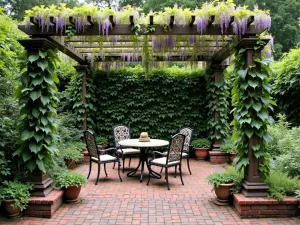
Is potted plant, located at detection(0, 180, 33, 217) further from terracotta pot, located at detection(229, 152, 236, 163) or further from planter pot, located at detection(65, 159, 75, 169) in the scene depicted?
terracotta pot, located at detection(229, 152, 236, 163)

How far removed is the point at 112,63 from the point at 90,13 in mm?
4060

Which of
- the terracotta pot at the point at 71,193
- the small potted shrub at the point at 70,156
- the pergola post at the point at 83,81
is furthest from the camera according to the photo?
the pergola post at the point at 83,81

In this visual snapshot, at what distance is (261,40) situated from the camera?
13.8 ft

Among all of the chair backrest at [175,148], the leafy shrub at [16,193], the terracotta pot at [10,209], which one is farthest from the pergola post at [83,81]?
the terracotta pot at [10,209]

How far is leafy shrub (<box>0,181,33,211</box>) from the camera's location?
3615 mm

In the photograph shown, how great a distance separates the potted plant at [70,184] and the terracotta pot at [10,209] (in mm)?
701

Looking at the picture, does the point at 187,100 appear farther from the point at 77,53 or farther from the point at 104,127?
the point at 77,53

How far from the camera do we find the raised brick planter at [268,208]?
3805 mm

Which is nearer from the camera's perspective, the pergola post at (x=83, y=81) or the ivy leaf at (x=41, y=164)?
the ivy leaf at (x=41, y=164)

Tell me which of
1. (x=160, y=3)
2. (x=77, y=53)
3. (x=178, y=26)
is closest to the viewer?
(x=178, y=26)

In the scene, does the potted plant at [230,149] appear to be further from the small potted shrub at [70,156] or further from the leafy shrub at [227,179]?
the small potted shrub at [70,156]

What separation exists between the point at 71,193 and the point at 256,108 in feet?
9.95

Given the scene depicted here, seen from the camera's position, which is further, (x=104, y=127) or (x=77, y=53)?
(x=104, y=127)

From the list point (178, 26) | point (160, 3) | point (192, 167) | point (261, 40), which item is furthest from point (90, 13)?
point (160, 3)
